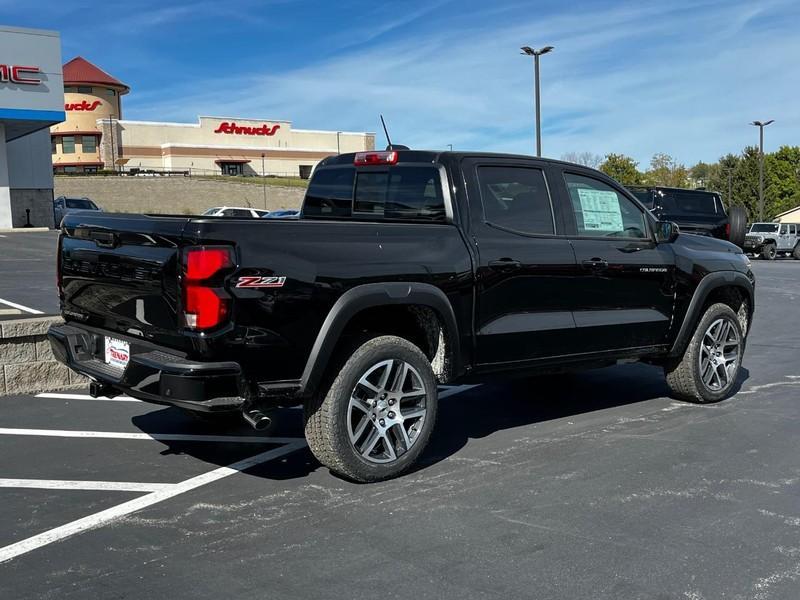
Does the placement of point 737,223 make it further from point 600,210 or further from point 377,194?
point 377,194

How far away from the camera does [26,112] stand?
30828 millimetres

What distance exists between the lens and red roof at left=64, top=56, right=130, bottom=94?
74.5 meters

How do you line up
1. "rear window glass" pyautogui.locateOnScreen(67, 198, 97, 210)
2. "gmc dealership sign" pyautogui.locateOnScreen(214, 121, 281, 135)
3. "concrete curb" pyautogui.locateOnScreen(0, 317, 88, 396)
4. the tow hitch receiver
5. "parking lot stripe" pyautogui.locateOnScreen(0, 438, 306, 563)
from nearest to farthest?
"parking lot stripe" pyautogui.locateOnScreen(0, 438, 306, 563), the tow hitch receiver, "concrete curb" pyautogui.locateOnScreen(0, 317, 88, 396), "rear window glass" pyautogui.locateOnScreen(67, 198, 97, 210), "gmc dealership sign" pyautogui.locateOnScreen(214, 121, 281, 135)

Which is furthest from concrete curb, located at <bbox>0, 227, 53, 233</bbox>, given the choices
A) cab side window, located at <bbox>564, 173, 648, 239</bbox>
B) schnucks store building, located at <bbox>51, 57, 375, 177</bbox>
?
schnucks store building, located at <bbox>51, 57, 375, 177</bbox>

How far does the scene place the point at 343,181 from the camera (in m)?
5.91

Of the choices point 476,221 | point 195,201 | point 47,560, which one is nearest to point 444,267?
point 476,221

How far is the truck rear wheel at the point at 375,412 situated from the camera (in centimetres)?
448

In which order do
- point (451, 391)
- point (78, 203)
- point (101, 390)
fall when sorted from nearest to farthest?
point (101, 390), point (451, 391), point (78, 203)

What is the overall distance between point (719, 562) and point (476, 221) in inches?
97.0

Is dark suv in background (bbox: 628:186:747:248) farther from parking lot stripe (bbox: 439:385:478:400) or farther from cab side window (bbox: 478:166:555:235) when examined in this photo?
cab side window (bbox: 478:166:555:235)

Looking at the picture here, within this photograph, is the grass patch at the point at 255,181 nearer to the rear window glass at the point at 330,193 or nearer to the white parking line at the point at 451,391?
the white parking line at the point at 451,391

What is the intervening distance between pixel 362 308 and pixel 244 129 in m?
77.5

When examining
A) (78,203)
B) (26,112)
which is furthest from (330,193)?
(78,203)

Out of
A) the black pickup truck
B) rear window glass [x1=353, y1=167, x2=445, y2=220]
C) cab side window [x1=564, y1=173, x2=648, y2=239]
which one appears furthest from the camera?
cab side window [x1=564, y1=173, x2=648, y2=239]
